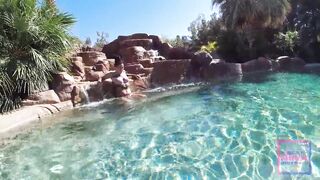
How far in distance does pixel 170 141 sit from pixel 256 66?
44.7ft

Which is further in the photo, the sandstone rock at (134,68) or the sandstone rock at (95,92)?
the sandstone rock at (134,68)

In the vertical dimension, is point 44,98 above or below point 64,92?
below

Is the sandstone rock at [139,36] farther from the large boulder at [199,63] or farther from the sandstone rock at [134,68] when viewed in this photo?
the sandstone rock at [134,68]

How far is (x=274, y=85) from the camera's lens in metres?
13.0

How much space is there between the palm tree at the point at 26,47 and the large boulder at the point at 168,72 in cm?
505

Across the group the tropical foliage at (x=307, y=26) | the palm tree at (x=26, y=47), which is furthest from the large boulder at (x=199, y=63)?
the tropical foliage at (x=307, y=26)

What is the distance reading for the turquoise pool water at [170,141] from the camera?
16.9ft

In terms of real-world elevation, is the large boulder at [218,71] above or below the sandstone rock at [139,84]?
above

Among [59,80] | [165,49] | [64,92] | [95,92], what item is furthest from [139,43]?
[64,92]

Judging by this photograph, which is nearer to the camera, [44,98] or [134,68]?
[44,98]

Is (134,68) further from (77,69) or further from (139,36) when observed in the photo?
(139,36)

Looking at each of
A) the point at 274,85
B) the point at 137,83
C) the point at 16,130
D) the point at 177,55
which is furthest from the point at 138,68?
the point at 16,130

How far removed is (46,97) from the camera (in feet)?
34.1

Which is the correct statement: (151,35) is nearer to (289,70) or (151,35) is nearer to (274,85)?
(289,70)
